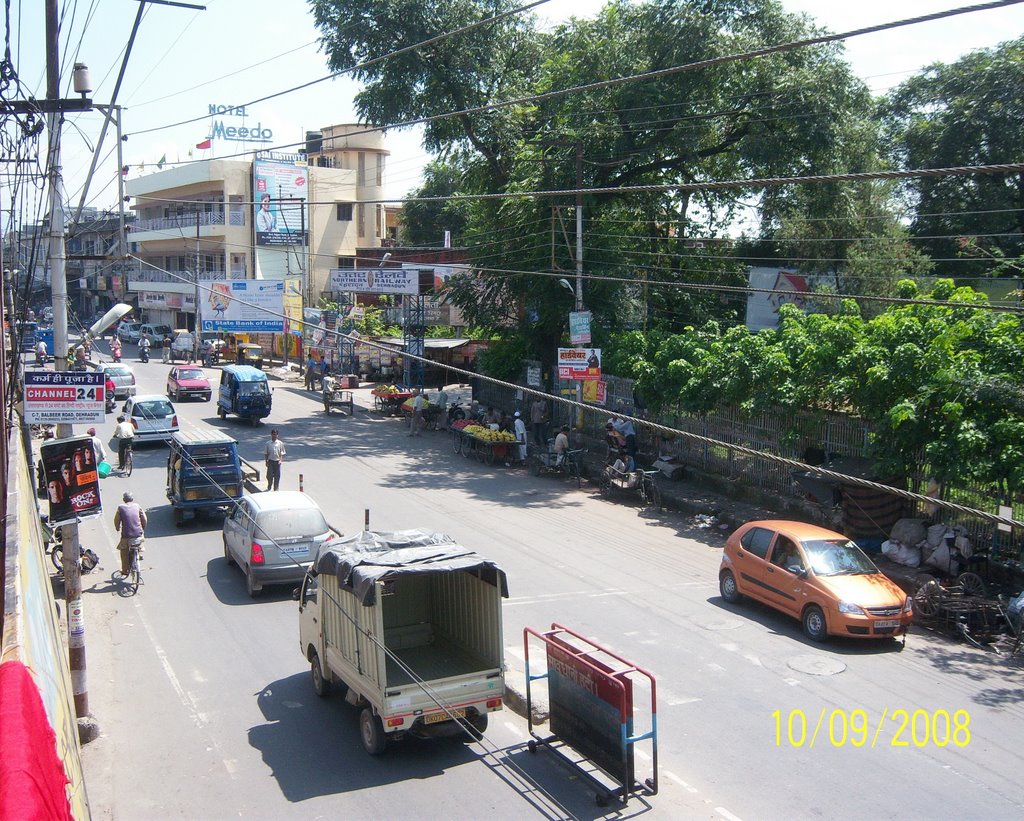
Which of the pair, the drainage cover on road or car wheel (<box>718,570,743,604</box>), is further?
car wheel (<box>718,570,743,604</box>)

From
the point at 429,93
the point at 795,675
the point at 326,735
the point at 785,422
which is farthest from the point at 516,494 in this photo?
the point at 429,93

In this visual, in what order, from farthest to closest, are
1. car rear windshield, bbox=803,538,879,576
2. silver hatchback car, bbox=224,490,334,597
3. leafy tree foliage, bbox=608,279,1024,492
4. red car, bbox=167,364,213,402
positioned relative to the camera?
red car, bbox=167,364,213,402, leafy tree foliage, bbox=608,279,1024,492, silver hatchback car, bbox=224,490,334,597, car rear windshield, bbox=803,538,879,576

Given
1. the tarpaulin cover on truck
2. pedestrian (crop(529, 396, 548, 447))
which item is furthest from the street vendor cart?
the tarpaulin cover on truck

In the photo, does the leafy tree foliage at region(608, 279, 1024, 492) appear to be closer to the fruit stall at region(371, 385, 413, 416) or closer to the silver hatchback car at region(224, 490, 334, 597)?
the silver hatchback car at region(224, 490, 334, 597)

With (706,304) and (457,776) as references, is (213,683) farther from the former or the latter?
(706,304)

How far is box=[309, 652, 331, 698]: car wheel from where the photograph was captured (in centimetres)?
1105

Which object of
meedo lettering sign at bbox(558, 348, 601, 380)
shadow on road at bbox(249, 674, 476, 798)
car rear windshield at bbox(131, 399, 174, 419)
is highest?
meedo lettering sign at bbox(558, 348, 601, 380)

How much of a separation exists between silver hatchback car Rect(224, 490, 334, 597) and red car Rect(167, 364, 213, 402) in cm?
2393

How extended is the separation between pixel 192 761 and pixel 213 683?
2.21m

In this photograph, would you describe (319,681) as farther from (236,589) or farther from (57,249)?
(57,249)

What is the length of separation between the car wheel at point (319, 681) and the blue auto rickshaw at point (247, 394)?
2277cm

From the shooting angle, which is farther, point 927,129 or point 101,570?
point 927,129

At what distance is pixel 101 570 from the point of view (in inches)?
668
